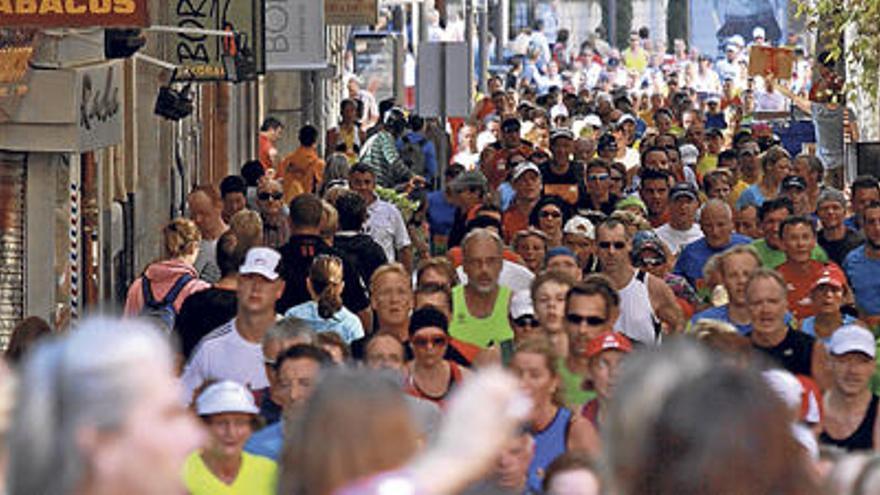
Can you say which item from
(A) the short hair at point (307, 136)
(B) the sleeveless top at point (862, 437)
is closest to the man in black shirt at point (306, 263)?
(B) the sleeveless top at point (862, 437)

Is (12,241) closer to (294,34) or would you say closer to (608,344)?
(608,344)

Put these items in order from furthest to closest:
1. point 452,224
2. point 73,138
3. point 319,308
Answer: point 452,224 → point 73,138 → point 319,308

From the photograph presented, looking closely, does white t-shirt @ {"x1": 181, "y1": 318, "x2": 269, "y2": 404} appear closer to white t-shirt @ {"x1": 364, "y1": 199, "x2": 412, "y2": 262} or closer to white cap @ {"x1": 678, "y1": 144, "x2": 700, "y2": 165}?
white t-shirt @ {"x1": 364, "y1": 199, "x2": 412, "y2": 262}

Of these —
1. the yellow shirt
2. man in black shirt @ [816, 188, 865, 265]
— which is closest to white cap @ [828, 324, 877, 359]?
the yellow shirt

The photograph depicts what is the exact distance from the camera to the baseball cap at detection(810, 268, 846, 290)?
1377cm

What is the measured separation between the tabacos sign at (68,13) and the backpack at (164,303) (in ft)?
4.10

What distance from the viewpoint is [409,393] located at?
1116cm

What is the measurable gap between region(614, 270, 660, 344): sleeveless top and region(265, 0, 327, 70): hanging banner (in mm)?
14562

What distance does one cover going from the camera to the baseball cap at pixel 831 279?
13773mm

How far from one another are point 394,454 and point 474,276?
929cm

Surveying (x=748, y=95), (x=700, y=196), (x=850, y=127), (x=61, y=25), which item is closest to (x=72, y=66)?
(x=61, y=25)

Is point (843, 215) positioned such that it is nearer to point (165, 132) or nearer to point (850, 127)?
point (165, 132)

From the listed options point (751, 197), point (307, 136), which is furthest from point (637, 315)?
point (307, 136)

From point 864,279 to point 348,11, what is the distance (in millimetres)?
18321
